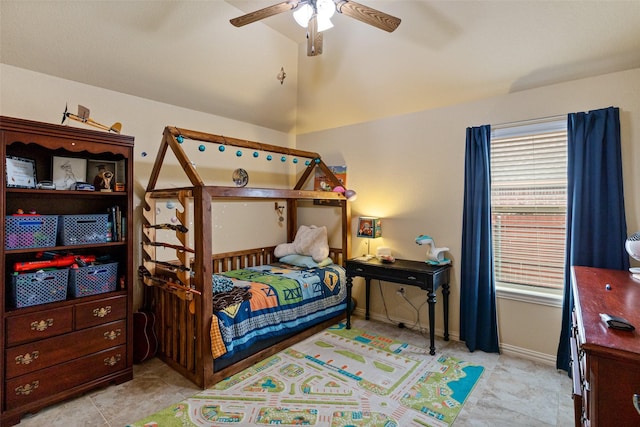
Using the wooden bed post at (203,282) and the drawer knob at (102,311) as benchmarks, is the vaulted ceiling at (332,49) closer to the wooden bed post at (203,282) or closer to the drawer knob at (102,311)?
the wooden bed post at (203,282)

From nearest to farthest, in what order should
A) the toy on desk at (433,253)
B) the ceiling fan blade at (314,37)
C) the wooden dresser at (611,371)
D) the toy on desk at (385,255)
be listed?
the wooden dresser at (611,371), the ceiling fan blade at (314,37), the toy on desk at (433,253), the toy on desk at (385,255)

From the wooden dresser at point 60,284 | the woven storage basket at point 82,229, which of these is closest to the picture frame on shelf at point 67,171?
the wooden dresser at point 60,284

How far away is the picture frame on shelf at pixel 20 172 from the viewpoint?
204 cm

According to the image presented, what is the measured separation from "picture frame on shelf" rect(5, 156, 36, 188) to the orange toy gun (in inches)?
20.5

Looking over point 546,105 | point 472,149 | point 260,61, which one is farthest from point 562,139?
point 260,61

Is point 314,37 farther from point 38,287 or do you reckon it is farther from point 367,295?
point 367,295

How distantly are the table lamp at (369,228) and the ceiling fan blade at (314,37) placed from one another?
6.26 ft

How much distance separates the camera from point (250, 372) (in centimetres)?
257

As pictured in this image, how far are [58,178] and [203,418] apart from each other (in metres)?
2.02

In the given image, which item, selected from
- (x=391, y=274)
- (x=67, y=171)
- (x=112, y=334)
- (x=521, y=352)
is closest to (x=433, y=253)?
(x=391, y=274)

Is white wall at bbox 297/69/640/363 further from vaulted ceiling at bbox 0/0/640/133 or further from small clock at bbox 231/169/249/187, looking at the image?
small clock at bbox 231/169/249/187

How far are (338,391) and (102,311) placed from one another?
6.02ft

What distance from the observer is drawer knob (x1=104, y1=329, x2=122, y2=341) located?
7.75ft

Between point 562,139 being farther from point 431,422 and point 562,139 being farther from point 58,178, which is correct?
point 58,178
